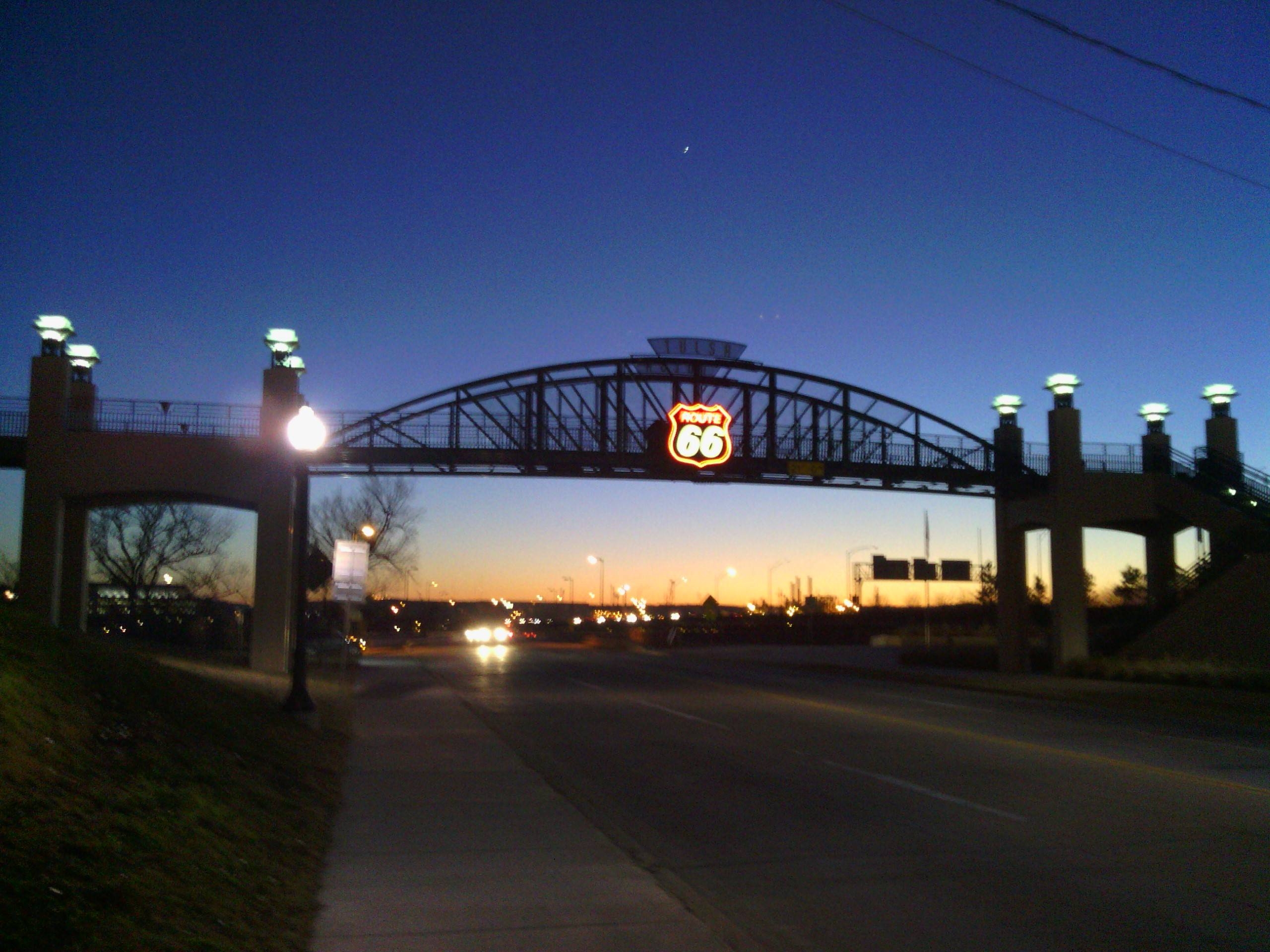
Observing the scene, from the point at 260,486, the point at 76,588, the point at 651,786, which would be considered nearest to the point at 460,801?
the point at 651,786

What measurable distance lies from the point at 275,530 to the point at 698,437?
14.2 meters

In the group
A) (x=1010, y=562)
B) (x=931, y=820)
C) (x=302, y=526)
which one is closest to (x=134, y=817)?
(x=931, y=820)

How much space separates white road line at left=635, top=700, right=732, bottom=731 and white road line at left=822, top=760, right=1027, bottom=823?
498cm

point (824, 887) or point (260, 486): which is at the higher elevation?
point (260, 486)

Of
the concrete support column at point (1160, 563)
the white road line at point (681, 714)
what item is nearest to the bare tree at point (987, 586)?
the concrete support column at point (1160, 563)

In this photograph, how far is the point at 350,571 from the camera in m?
27.6

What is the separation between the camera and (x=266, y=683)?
2373cm

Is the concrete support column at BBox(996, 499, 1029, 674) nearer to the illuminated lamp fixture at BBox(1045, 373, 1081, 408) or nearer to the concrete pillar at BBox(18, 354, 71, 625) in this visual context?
the illuminated lamp fixture at BBox(1045, 373, 1081, 408)

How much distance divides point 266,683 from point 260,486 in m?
8.71

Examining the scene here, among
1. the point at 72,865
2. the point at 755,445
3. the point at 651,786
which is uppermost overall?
the point at 755,445

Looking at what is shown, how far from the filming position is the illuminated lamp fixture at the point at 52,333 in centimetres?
3053

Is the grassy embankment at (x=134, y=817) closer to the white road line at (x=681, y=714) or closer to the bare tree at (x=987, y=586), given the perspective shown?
the white road line at (x=681, y=714)

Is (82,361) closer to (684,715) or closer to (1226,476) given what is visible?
(684,715)

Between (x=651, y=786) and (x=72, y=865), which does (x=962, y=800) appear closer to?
(x=651, y=786)
